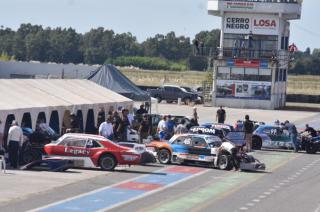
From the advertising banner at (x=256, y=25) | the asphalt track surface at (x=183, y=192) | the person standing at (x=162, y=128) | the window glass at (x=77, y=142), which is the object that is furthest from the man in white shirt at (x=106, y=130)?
the advertising banner at (x=256, y=25)

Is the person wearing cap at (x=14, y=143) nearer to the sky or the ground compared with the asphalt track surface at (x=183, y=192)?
nearer to the sky

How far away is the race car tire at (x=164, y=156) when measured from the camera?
33812mm

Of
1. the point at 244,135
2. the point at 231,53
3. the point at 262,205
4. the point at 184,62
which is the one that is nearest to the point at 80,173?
the point at 262,205

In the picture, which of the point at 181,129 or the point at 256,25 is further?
the point at 256,25

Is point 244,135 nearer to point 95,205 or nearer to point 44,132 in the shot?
point 44,132

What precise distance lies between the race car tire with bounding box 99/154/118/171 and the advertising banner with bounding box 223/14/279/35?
167 feet

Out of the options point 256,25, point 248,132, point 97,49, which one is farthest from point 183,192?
point 97,49

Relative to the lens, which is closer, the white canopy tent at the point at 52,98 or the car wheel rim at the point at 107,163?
the car wheel rim at the point at 107,163

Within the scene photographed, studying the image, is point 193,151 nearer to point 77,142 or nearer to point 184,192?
point 77,142

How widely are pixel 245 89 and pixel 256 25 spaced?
211 inches

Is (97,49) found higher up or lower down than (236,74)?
higher up

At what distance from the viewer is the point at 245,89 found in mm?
81312

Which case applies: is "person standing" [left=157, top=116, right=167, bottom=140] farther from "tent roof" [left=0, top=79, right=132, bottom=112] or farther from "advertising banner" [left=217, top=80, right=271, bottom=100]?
"advertising banner" [left=217, top=80, right=271, bottom=100]

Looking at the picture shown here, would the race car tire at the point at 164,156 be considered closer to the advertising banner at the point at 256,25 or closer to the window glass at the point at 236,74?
the advertising banner at the point at 256,25
